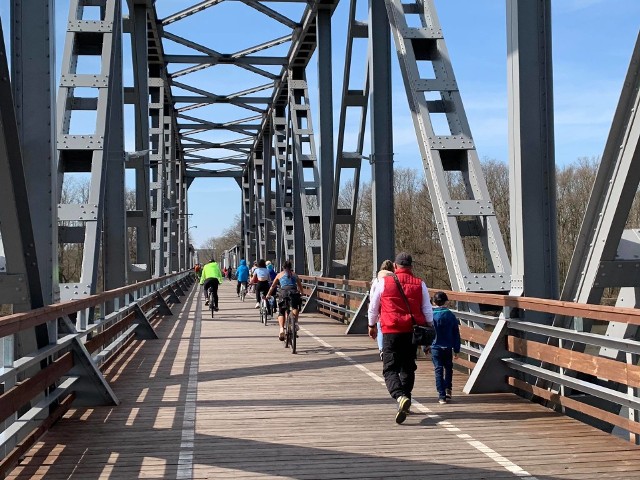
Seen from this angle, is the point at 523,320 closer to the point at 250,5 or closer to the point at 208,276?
the point at 208,276

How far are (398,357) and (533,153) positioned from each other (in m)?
2.72

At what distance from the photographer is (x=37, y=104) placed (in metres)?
8.23

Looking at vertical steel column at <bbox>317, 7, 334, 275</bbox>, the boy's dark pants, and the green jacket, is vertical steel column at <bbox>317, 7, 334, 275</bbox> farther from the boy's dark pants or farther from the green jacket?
the boy's dark pants

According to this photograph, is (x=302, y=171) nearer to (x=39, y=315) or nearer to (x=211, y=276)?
(x=211, y=276)

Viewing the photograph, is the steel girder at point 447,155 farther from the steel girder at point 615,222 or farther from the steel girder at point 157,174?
the steel girder at point 157,174

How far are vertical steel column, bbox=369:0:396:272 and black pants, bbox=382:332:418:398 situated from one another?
9.05 m

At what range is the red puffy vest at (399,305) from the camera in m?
8.30

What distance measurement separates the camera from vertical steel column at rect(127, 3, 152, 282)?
2039 centimetres

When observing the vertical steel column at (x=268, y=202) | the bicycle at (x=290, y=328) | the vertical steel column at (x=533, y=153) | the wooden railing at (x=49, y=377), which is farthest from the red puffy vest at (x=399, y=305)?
the vertical steel column at (x=268, y=202)

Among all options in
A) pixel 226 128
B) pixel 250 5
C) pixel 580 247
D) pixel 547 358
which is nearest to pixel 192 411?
pixel 547 358

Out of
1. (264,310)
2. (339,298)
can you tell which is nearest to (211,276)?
(264,310)

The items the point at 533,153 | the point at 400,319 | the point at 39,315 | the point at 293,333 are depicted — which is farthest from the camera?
the point at 293,333

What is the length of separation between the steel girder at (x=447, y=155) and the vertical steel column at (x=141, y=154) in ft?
23.4

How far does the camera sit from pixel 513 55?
30.9ft
